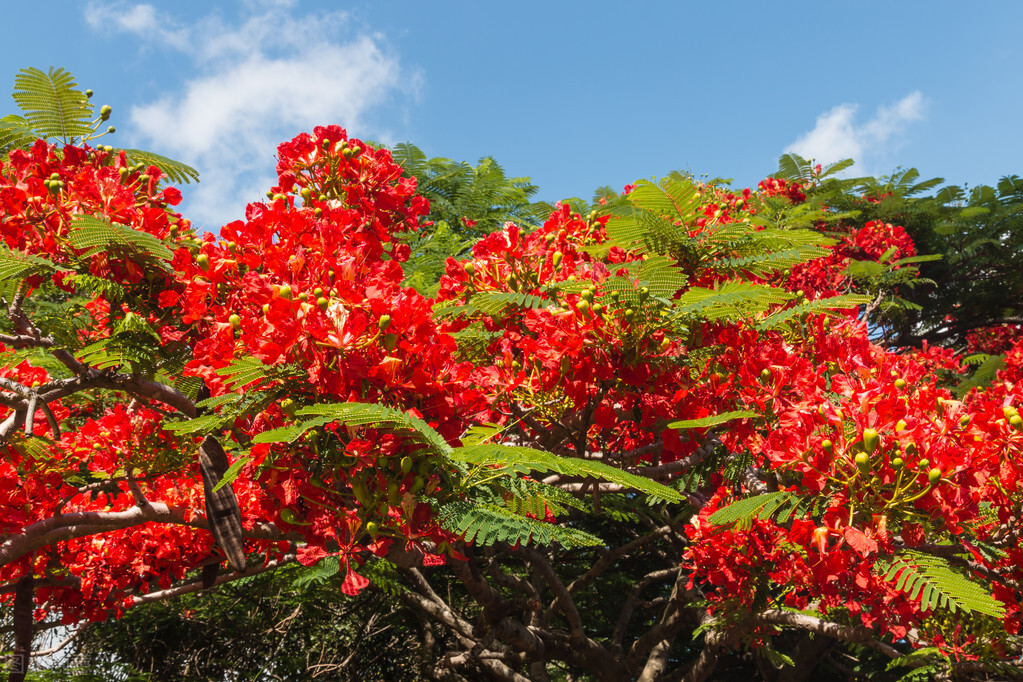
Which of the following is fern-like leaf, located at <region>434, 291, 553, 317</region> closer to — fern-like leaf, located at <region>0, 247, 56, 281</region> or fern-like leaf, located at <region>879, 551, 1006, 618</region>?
fern-like leaf, located at <region>0, 247, 56, 281</region>

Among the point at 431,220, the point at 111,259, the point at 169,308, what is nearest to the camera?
the point at 111,259

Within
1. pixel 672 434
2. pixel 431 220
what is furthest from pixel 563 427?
pixel 431 220

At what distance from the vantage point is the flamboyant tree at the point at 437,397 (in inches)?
75.7

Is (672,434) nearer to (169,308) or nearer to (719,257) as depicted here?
(719,257)

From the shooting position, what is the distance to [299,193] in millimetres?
2988

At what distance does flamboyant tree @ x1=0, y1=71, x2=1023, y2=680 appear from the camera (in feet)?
6.31

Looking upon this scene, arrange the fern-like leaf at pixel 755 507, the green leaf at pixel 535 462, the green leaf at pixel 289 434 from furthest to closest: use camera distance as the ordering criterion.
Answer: the fern-like leaf at pixel 755 507, the green leaf at pixel 535 462, the green leaf at pixel 289 434

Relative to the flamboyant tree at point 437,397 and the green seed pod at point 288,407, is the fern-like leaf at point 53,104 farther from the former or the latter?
the green seed pod at point 288,407

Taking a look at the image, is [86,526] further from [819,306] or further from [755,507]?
[819,306]

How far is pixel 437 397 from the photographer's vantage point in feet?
6.54

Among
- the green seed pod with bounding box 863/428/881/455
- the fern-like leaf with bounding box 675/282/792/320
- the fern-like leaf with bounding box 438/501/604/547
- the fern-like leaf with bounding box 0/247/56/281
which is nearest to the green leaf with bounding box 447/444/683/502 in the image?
the fern-like leaf with bounding box 438/501/604/547

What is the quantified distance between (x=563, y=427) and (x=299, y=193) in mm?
1560

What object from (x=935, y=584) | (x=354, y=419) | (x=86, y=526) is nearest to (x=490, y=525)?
(x=354, y=419)

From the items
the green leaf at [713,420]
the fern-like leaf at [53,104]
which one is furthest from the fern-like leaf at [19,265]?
the green leaf at [713,420]
